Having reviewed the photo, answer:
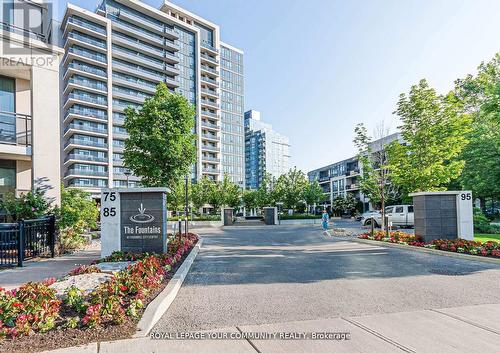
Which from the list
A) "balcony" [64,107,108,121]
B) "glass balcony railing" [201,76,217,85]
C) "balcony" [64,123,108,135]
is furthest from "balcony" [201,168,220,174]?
"balcony" [64,107,108,121]

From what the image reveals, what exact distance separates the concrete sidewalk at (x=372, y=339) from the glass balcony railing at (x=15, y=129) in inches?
479

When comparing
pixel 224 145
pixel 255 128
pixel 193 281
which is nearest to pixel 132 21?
pixel 224 145

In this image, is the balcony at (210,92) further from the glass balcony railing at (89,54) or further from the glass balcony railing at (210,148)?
the glass balcony railing at (89,54)

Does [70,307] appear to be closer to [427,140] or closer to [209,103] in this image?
[427,140]

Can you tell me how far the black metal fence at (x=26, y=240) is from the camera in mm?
9734

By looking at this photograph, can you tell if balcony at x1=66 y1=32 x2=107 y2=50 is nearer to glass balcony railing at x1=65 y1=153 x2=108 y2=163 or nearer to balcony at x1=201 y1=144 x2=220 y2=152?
glass balcony railing at x1=65 y1=153 x2=108 y2=163

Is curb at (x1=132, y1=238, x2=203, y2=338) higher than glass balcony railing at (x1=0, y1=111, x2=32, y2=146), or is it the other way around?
glass balcony railing at (x1=0, y1=111, x2=32, y2=146)

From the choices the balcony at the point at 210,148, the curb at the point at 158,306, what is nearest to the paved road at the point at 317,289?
the curb at the point at 158,306

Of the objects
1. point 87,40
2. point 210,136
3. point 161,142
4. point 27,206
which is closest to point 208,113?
point 210,136

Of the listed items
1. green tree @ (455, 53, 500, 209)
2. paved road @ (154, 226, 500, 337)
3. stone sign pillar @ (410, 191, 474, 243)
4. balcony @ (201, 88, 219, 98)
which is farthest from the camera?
balcony @ (201, 88, 219, 98)

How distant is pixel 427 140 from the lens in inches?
688

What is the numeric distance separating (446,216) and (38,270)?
50.6 feet

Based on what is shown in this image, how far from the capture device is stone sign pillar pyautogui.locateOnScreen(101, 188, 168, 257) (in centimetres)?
1053

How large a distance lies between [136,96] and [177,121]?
53294 millimetres
